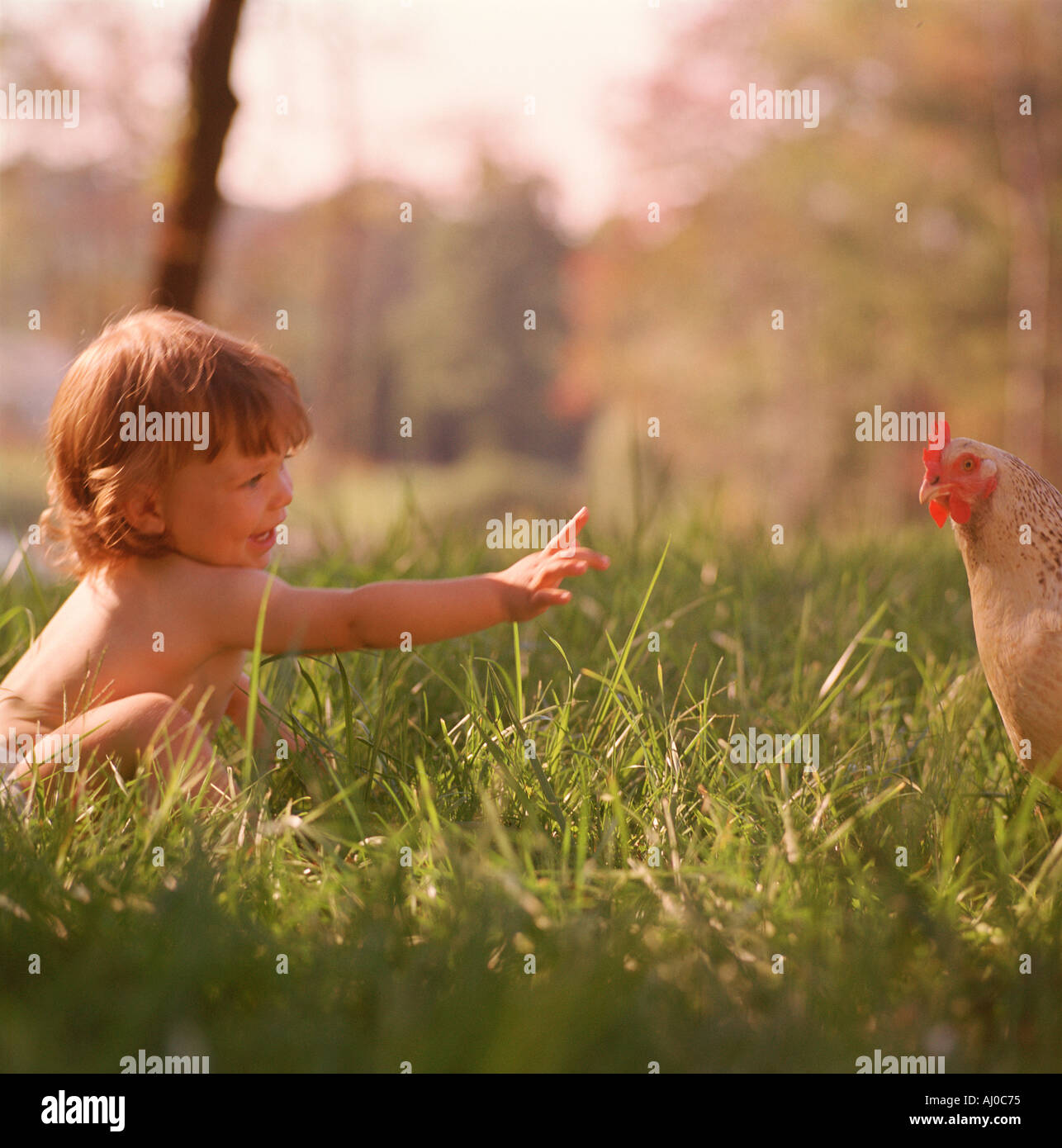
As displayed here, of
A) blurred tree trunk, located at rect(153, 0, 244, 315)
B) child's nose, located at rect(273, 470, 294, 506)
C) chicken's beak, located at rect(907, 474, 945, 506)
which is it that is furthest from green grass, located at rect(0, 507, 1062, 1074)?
blurred tree trunk, located at rect(153, 0, 244, 315)

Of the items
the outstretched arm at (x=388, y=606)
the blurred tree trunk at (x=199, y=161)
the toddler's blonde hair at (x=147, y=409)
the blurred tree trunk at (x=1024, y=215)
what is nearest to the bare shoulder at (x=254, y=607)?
the outstretched arm at (x=388, y=606)

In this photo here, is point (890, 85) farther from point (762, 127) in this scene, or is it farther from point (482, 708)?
point (482, 708)

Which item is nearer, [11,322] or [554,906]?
[554,906]

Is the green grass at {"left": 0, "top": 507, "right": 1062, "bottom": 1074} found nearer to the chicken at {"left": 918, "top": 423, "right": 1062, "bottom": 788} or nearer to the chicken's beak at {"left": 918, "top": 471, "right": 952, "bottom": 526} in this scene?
the chicken at {"left": 918, "top": 423, "right": 1062, "bottom": 788}

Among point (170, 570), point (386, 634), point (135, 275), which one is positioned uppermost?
point (135, 275)

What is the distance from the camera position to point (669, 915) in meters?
1.60

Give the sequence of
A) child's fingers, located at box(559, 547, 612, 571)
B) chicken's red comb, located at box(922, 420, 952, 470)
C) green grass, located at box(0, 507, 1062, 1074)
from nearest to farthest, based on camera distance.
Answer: green grass, located at box(0, 507, 1062, 1074)
child's fingers, located at box(559, 547, 612, 571)
chicken's red comb, located at box(922, 420, 952, 470)

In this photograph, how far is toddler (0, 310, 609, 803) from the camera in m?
2.09

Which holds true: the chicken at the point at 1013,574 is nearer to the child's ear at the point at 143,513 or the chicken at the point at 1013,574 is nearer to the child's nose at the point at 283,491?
the child's nose at the point at 283,491

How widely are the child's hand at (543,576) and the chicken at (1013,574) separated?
734mm

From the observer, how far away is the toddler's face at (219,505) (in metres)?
2.16

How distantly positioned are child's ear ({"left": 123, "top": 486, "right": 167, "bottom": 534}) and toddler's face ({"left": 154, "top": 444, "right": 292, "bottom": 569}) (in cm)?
2
